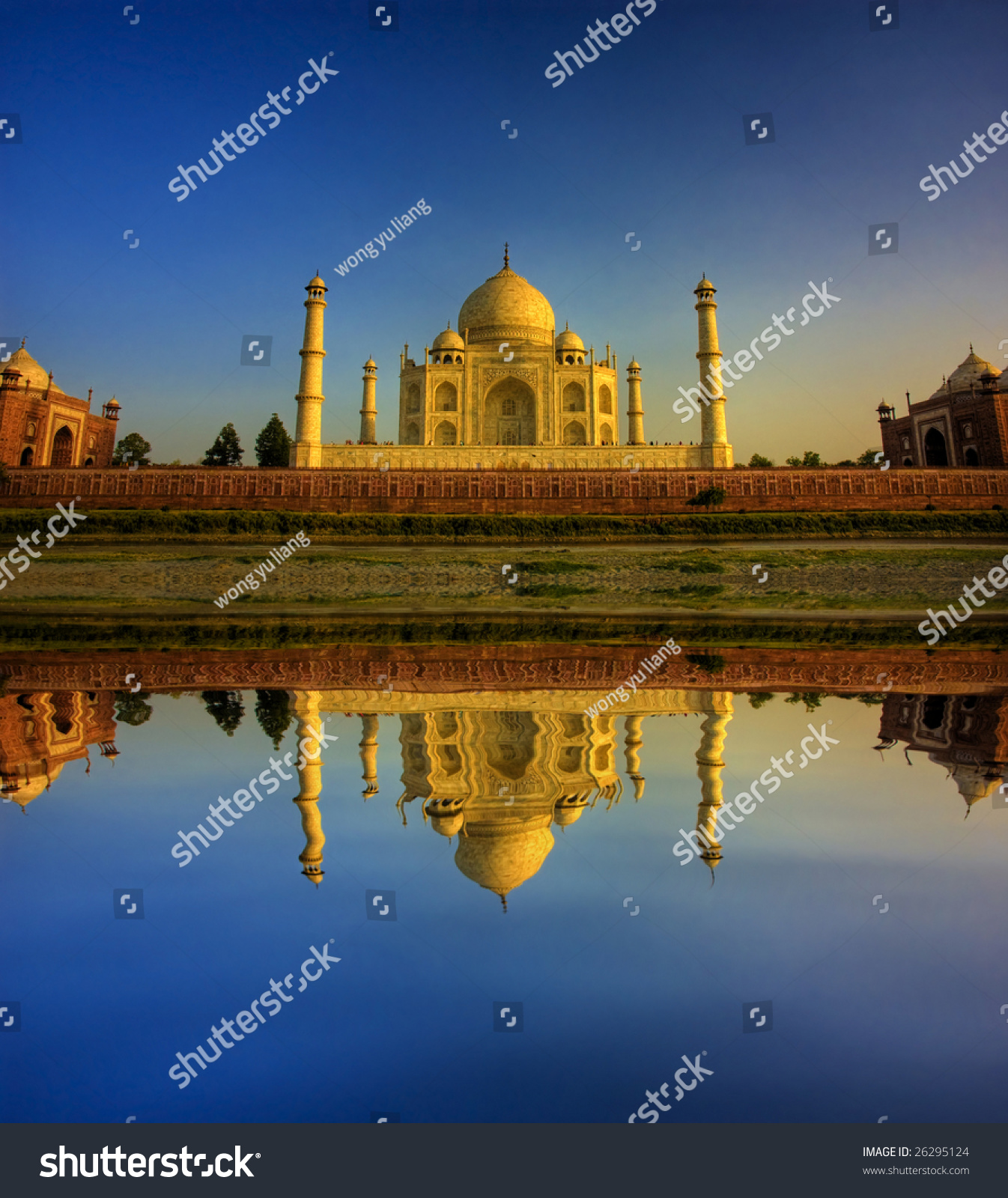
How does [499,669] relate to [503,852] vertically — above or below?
above

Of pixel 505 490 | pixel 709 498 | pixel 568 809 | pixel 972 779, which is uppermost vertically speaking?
pixel 505 490

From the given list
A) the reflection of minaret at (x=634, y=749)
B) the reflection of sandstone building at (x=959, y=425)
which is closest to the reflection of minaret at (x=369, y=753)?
the reflection of minaret at (x=634, y=749)

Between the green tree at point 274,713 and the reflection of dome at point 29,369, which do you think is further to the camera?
the reflection of dome at point 29,369

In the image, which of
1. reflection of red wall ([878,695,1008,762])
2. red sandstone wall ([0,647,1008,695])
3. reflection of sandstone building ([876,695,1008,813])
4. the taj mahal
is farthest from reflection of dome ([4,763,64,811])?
the taj mahal

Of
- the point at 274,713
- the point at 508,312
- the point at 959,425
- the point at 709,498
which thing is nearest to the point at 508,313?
the point at 508,312

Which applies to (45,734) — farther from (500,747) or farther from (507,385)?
(507,385)

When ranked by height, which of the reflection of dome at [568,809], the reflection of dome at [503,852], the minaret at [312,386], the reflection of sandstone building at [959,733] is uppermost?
the minaret at [312,386]

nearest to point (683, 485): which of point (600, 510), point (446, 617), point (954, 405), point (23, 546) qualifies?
point (600, 510)

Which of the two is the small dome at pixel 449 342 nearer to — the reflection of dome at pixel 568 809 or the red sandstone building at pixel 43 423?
the red sandstone building at pixel 43 423
